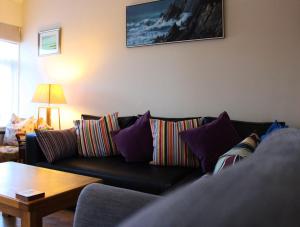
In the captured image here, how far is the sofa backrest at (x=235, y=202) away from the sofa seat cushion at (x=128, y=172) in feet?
5.31

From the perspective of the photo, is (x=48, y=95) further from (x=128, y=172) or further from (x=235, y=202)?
(x=235, y=202)

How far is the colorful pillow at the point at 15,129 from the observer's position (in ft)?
11.6

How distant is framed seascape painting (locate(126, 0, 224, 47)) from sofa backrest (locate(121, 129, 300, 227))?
251 centimetres

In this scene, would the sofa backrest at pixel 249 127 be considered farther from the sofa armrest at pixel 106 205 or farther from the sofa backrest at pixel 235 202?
the sofa backrest at pixel 235 202

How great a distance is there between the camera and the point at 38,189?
1.68 metres

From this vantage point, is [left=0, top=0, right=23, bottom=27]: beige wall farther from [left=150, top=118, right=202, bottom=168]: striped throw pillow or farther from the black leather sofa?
[left=150, top=118, right=202, bottom=168]: striped throw pillow

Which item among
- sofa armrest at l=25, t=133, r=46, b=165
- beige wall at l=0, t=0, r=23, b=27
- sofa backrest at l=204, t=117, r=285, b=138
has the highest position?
beige wall at l=0, t=0, r=23, b=27

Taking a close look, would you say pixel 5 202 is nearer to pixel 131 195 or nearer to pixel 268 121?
pixel 131 195

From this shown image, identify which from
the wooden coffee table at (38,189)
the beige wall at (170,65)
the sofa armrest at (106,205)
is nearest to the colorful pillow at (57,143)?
the wooden coffee table at (38,189)

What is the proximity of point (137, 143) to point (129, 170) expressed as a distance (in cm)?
36

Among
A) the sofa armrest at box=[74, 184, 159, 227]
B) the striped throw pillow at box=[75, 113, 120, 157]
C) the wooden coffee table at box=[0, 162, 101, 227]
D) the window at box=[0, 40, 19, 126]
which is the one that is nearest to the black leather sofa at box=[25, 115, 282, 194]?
the striped throw pillow at box=[75, 113, 120, 157]

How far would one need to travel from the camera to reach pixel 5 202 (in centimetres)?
157

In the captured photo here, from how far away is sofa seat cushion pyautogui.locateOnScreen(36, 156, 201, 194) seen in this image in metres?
2.04

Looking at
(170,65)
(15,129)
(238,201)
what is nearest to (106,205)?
(238,201)
